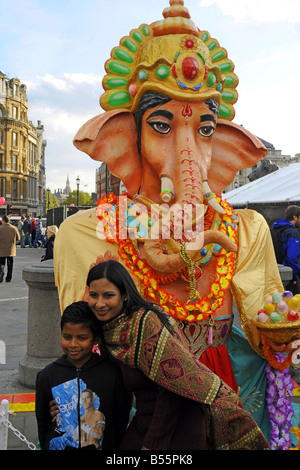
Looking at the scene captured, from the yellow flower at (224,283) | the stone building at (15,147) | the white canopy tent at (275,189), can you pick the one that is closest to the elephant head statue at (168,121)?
the yellow flower at (224,283)

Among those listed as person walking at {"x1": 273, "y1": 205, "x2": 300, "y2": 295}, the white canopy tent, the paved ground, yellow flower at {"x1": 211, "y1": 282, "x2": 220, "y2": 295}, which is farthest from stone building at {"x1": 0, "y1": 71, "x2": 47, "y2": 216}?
yellow flower at {"x1": 211, "y1": 282, "x2": 220, "y2": 295}

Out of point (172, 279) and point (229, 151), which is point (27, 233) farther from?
point (172, 279)

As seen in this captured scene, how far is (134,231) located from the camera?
228cm

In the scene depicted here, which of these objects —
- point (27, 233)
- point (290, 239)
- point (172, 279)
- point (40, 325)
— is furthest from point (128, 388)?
point (27, 233)

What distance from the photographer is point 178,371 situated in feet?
5.27

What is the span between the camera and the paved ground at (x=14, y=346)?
3047 millimetres

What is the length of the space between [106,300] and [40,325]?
2395 millimetres

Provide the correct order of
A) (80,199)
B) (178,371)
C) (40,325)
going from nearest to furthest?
1. (178,371)
2. (40,325)
3. (80,199)

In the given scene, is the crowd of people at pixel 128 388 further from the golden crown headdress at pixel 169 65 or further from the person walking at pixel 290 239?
the person walking at pixel 290 239

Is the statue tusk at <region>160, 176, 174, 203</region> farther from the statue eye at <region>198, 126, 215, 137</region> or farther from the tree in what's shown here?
the tree

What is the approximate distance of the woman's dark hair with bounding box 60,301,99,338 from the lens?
68.2 inches

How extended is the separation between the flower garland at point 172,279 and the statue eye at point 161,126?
510 mm
